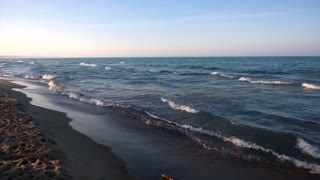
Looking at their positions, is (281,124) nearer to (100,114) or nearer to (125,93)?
(100,114)

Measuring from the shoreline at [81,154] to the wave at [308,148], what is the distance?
16.6ft

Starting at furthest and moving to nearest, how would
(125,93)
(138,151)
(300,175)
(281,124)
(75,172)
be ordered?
(125,93) < (281,124) < (138,151) < (300,175) < (75,172)

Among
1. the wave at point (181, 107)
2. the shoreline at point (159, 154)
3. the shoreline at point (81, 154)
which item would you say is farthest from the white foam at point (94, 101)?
the shoreline at point (81, 154)

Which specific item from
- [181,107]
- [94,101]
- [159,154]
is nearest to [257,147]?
[159,154]

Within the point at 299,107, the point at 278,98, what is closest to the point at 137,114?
the point at 299,107

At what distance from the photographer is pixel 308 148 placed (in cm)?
888

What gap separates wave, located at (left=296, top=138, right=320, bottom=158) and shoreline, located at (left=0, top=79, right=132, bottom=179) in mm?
5055

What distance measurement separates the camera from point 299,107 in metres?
15.1

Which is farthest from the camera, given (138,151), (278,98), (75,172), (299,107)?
(278,98)

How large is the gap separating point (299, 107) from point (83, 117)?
33.0 ft

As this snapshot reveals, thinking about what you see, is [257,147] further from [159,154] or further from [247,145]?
[159,154]

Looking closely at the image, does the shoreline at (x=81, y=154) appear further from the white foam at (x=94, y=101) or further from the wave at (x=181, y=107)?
the wave at (x=181, y=107)

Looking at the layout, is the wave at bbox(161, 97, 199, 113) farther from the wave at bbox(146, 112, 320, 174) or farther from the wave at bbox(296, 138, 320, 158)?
the wave at bbox(296, 138, 320, 158)

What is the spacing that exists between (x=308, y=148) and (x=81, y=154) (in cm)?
621
